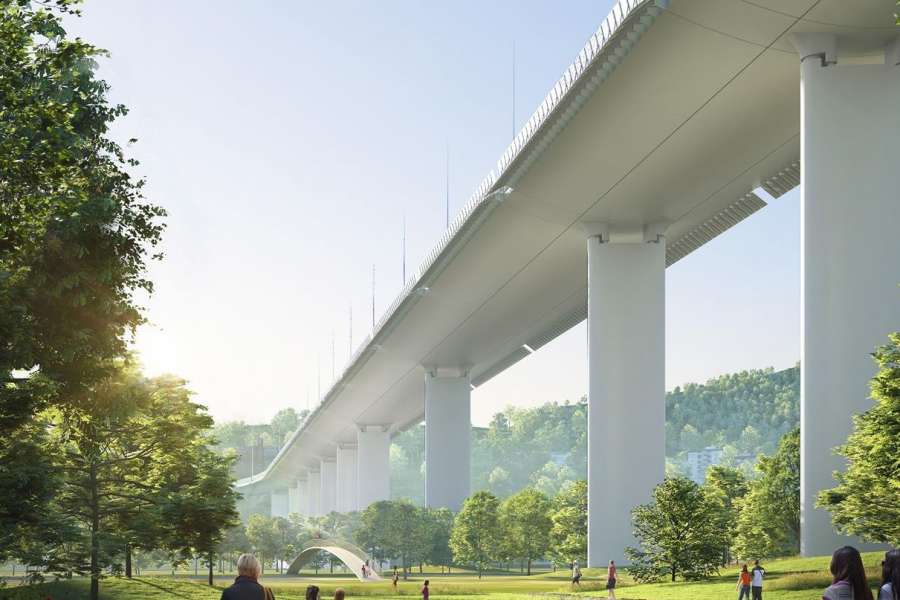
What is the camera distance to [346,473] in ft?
464

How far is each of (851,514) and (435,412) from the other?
5907 centimetres

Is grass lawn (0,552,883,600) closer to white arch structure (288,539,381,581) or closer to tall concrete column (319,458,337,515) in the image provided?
white arch structure (288,539,381,581)

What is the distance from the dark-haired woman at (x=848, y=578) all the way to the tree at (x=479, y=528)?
72497mm

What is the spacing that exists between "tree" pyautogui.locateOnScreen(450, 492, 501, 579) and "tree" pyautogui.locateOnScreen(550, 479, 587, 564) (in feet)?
16.4

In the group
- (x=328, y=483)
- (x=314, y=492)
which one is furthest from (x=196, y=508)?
(x=314, y=492)

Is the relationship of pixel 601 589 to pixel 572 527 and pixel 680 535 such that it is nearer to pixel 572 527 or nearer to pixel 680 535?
pixel 680 535

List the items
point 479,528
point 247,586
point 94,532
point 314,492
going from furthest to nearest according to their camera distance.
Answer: point 314,492 → point 479,528 → point 94,532 → point 247,586

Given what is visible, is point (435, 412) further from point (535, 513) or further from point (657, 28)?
point (657, 28)

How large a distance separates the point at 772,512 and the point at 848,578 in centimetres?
5228

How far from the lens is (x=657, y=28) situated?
105ft

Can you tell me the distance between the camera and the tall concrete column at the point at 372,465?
11662 cm

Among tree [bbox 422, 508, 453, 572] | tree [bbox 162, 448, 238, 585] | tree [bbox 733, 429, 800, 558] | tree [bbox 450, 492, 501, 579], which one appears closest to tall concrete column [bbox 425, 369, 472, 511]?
tree [bbox 422, 508, 453, 572]

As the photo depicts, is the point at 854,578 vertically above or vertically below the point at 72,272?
below

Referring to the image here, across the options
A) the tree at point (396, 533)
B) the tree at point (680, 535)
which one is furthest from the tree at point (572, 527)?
the tree at point (680, 535)
